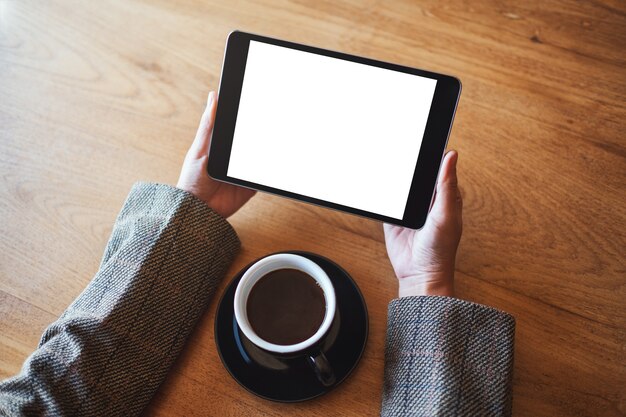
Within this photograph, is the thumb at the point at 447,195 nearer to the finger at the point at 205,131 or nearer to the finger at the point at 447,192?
the finger at the point at 447,192

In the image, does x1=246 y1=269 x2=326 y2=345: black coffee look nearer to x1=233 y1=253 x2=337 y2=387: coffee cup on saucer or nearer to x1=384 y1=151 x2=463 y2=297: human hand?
x1=233 y1=253 x2=337 y2=387: coffee cup on saucer

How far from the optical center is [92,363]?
50 cm

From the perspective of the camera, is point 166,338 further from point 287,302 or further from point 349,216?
point 349,216

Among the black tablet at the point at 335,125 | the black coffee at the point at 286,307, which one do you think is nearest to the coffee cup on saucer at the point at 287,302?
the black coffee at the point at 286,307

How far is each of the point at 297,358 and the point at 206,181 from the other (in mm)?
263

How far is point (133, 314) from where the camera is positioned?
0.53 m

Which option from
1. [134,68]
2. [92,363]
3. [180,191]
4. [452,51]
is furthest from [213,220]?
[452,51]

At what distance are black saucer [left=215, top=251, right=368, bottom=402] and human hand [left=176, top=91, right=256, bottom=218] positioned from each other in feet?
0.39

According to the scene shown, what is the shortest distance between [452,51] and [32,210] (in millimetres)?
671

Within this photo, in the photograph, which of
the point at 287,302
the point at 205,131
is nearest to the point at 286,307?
the point at 287,302

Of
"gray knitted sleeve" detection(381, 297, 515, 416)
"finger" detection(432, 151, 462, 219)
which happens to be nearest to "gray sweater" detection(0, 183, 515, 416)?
"gray knitted sleeve" detection(381, 297, 515, 416)

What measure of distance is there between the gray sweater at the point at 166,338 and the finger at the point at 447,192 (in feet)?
0.34

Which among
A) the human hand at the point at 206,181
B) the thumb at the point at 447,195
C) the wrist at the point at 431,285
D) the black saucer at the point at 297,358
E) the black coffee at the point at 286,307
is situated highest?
the thumb at the point at 447,195

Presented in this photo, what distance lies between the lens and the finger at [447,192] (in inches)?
21.7
